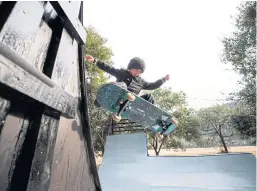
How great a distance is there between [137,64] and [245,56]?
39.0ft

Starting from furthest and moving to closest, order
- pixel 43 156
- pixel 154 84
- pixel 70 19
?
pixel 154 84 → pixel 70 19 → pixel 43 156

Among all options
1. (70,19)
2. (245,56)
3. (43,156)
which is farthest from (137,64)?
(245,56)

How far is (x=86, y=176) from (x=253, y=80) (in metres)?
14.5

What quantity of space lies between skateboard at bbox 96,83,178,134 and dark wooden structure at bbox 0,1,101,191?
2.98 meters

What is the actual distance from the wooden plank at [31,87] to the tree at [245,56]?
14.1 m

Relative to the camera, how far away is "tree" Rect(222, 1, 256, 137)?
1284cm

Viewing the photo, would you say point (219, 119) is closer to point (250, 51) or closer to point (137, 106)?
point (250, 51)

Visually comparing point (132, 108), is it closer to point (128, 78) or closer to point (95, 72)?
point (128, 78)

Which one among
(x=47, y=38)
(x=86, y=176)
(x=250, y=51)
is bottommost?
(x=86, y=176)

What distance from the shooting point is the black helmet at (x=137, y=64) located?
543 centimetres

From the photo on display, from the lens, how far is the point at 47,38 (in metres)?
1.13

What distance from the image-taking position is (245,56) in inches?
547

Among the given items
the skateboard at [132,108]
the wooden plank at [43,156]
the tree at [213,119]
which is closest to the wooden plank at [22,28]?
the wooden plank at [43,156]

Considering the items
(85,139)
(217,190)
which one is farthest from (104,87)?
(217,190)
